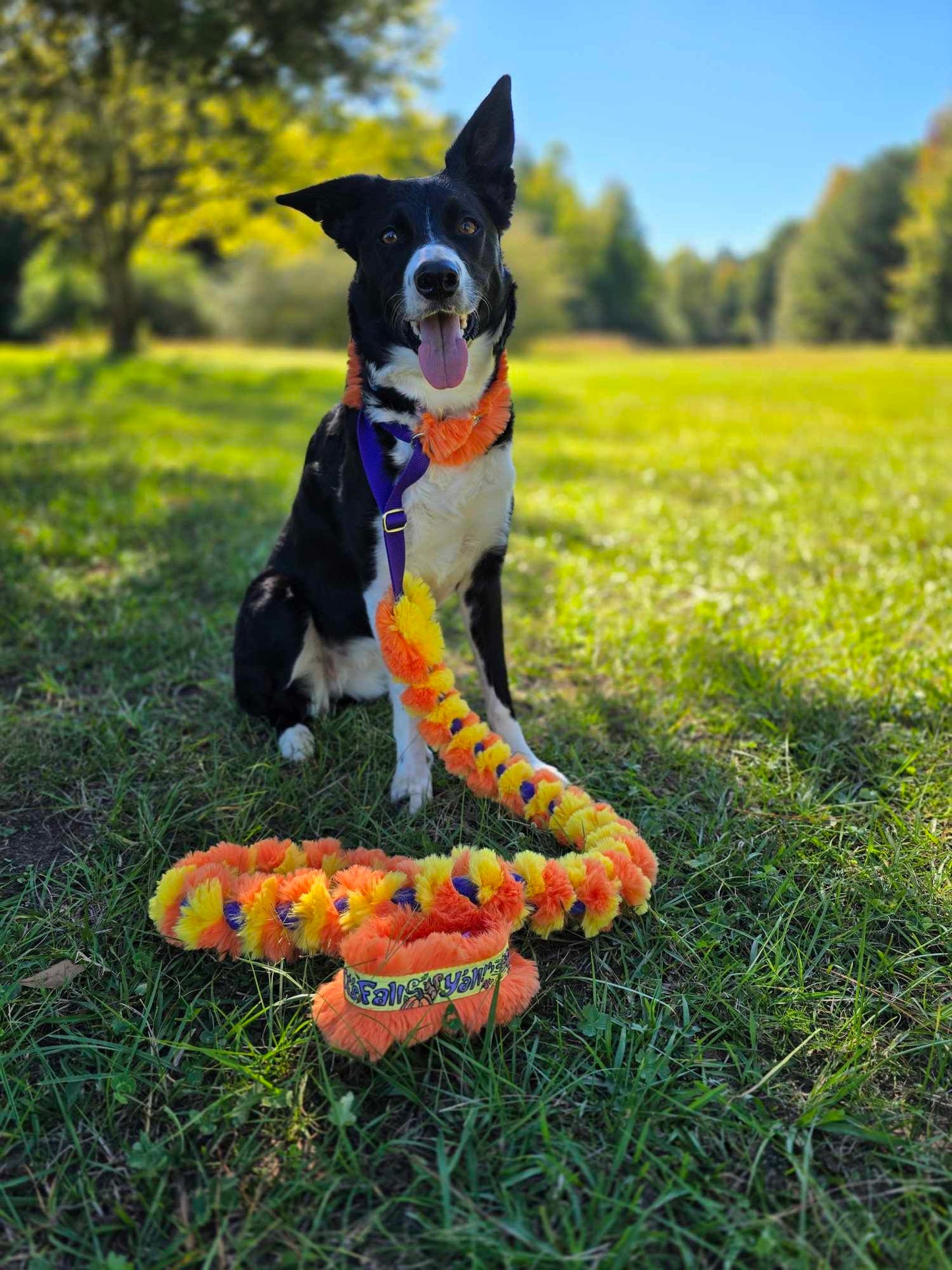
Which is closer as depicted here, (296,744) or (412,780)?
(412,780)

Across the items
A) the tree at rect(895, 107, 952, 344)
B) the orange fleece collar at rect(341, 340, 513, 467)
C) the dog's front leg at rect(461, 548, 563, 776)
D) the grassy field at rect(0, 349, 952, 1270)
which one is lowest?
the grassy field at rect(0, 349, 952, 1270)

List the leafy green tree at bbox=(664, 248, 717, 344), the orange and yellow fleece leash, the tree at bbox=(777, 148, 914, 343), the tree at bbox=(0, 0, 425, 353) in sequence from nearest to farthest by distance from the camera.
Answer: the orange and yellow fleece leash → the tree at bbox=(0, 0, 425, 353) → the tree at bbox=(777, 148, 914, 343) → the leafy green tree at bbox=(664, 248, 717, 344)

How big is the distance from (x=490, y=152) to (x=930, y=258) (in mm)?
41604

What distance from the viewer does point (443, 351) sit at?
7.11 ft

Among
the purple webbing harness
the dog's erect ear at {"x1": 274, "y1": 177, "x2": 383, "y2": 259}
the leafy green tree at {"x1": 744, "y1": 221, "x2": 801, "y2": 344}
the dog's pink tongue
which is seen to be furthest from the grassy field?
the leafy green tree at {"x1": 744, "y1": 221, "x2": 801, "y2": 344}

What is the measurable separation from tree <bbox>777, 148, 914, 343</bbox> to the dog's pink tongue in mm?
51674

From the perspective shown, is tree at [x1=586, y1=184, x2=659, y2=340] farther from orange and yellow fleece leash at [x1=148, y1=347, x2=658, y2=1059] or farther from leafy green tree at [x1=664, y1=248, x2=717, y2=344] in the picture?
orange and yellow fleece leash at [x1=148, y1=347, x2=658, y2=1059]

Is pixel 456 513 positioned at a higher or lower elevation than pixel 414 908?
higher

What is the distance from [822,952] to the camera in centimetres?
174

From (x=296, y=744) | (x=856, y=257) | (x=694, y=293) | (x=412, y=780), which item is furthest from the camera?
(x=694, y=293)

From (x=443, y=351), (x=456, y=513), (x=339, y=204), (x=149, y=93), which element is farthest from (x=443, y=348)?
(x=149, y=93)

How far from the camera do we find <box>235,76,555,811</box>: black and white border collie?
2176mm

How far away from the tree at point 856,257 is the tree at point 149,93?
137ft

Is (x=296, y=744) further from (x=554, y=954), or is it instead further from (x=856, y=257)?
(x=856, y=257)
